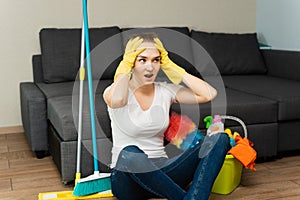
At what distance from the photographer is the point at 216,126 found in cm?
243

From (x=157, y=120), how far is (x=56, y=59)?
1.47 metres

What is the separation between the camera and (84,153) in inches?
93.7

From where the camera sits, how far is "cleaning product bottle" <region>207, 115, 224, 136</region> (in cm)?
241

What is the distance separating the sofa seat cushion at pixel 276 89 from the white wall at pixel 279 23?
0.44m

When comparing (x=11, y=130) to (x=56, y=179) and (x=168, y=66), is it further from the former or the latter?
(x=168, y=66)

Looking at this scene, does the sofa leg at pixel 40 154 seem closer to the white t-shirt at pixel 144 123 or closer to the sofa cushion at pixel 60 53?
the sofa cushion at pixel 60 53

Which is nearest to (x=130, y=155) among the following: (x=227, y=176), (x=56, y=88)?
(x=227, y=176)

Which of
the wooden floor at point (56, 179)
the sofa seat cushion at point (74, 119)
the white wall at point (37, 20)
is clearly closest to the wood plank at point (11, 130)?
the white wall at point (37, 20)

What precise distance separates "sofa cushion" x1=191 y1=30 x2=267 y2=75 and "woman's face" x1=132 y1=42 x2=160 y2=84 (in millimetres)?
1726

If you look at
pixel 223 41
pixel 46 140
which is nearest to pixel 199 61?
pixel 223 41

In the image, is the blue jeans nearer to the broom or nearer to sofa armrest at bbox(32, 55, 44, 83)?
the broom

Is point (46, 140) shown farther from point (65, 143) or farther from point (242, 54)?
point (242, 54)

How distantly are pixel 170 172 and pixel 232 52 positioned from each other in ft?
6.29

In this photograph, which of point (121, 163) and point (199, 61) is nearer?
point (121, 163)
